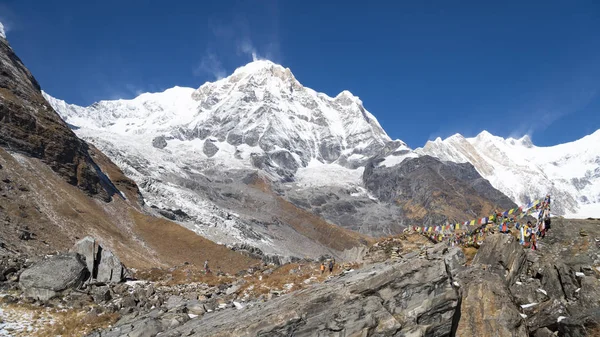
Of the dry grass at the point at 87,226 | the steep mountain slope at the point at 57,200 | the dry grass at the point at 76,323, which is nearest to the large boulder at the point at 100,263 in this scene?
the dry grass at the point at 76,323

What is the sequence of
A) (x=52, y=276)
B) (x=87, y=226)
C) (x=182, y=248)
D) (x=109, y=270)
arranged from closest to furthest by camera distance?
(x=52, y=276) → (x=109, y=270) → (x=87, y=226) → (x=182, y=248)

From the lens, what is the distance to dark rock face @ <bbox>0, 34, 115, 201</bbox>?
248ft

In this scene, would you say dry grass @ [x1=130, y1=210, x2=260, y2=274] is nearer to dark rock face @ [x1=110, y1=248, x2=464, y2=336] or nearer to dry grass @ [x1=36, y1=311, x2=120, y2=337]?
dry grass @ [x1=36, y1=311, x2=120, y2=337]

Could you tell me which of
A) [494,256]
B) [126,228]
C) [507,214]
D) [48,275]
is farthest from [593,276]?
[126,228]

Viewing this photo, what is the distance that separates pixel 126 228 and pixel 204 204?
58019 mm

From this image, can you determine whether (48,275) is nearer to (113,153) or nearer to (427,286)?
(427,286)

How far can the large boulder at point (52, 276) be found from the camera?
2386 centimetres

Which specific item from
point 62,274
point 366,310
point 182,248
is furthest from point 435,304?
point 182,248

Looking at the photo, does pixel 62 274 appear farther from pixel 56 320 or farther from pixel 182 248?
pixel 182 248

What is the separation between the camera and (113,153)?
17775 cm

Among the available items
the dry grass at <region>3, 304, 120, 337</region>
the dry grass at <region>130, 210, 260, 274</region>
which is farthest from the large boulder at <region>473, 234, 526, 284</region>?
the dry grass at <region>130, 210, 260, 274</region>

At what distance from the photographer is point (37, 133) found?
80.8 m

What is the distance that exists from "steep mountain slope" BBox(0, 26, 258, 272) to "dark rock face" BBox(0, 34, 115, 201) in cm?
19

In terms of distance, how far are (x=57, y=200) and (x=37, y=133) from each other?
81.2 feet
